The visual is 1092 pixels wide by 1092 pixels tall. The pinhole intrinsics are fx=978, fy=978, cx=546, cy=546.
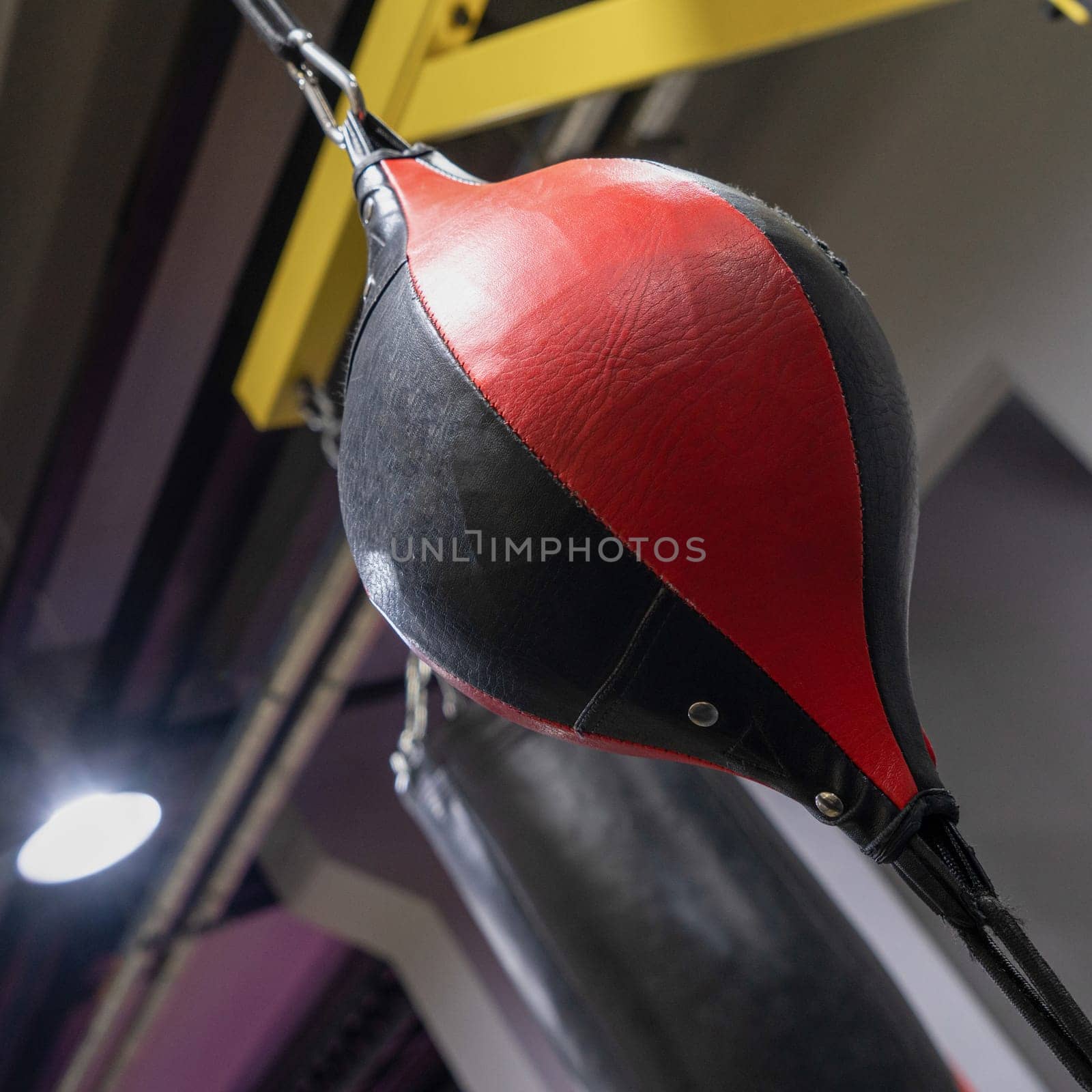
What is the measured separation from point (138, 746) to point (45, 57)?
1.64 meters

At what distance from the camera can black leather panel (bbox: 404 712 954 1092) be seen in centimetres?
99

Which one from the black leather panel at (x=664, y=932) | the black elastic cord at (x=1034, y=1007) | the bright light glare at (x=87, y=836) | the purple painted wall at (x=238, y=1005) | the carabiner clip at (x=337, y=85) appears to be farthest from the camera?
the purple painted wall at (x=238, y=1005)

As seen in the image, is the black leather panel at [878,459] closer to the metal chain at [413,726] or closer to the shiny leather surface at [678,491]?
the shiny leather surface at [678,491]

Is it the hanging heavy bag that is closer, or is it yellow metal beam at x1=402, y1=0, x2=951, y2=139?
the hanging heavy bag

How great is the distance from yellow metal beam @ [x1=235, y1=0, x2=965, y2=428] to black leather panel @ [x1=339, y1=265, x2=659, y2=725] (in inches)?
20.1

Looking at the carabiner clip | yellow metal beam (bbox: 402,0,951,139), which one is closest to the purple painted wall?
yellow metal beam (bbox: 402,0,951,139)

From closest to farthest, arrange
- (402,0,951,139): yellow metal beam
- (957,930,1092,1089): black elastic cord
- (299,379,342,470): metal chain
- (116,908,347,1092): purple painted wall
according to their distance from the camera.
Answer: (957,930,1092,1089): black elastic cord → (402,0,951,139): yellow metal beam → (299,379,342,470): metal chain → (116,908,347,1092): purple painted wall

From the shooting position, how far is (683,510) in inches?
17.3

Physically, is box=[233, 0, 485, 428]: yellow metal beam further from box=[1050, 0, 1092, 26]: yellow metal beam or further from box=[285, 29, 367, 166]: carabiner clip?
box=[1050, 0, 1092, 26]: yellow metal beam

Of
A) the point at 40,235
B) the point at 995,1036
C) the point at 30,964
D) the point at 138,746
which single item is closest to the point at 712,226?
the point at 40,235

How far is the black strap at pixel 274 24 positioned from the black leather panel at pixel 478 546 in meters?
0.32

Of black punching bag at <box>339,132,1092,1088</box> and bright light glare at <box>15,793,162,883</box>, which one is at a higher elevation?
bright light glare at <box>15,793,162,883</box>

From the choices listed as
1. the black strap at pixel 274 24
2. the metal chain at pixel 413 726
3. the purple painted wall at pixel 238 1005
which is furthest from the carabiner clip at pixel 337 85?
the purple painted wall at pixel 238 1005

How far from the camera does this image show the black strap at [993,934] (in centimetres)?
40
